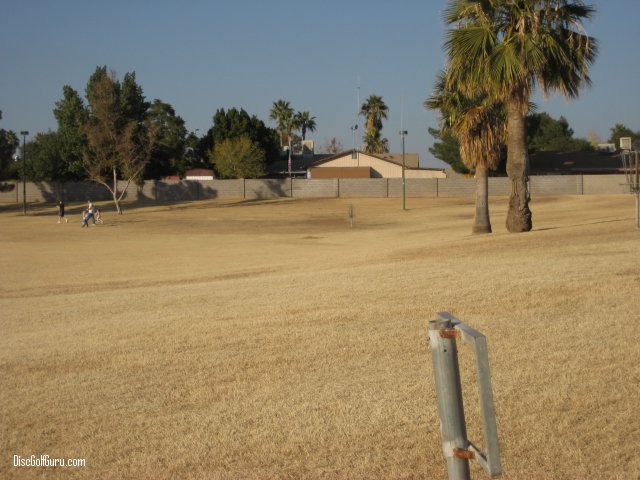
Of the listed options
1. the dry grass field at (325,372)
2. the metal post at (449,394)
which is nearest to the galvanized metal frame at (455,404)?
the metal post at (449,394)

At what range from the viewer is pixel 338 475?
18.2 feet

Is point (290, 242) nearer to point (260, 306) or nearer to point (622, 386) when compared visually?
point (260, 306)

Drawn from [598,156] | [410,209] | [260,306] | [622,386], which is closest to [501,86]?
[260,306]

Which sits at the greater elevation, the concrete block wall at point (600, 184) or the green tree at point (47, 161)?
the green tree at point (47, 161)

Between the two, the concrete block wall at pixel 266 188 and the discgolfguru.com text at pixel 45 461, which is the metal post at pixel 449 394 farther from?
the concrete block wall at pixel 266 188

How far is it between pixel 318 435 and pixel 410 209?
58.6 metres

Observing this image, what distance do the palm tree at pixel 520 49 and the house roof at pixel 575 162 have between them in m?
55.6

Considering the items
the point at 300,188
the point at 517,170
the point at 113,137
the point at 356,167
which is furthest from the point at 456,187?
the point at 517,170

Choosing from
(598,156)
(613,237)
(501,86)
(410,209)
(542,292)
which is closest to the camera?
(542,292)

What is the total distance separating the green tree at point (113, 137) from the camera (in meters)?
68.4

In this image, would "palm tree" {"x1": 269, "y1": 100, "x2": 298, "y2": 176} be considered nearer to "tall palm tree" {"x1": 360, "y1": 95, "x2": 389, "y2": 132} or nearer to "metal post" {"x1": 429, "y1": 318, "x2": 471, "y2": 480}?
"tall palm tree" {"x1": 360, "y1": 95, "x2": 389, "y2": 132}

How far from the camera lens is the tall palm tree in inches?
4582

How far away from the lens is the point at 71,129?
7788 centimetres

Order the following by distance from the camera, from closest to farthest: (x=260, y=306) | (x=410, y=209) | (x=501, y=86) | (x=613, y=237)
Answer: (x=260, y=306)
(x=613, y=237)
(x=501, y=86)
(x=410, y=209)
